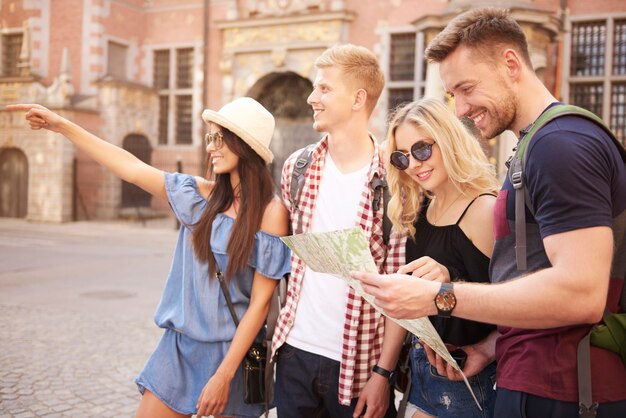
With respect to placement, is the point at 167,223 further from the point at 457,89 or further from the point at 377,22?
the point at 457,89

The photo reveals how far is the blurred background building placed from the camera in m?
15.3

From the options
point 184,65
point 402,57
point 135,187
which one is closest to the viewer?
point 402,57

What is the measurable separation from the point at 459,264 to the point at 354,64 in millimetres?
1130

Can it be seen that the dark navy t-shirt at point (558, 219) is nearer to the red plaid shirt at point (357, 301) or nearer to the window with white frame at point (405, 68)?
the red plaid shirt at point (357, 301)

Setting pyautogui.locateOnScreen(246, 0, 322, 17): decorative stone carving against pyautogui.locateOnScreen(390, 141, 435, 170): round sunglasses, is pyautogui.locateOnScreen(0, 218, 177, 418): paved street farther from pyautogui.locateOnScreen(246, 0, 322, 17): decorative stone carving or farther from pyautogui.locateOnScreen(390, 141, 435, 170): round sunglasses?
pyautogui.locateOnScreen(246, 0, 322, 17): decorative stone carving

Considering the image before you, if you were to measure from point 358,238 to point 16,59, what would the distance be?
2227cm

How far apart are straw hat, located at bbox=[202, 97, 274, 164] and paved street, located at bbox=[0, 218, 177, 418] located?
2.55 meters

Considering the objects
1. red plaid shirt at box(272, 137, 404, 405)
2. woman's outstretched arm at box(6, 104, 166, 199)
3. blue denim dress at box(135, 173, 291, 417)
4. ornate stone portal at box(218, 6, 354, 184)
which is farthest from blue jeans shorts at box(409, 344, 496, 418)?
ornate stone portal at box(218, 6, 354, 184)

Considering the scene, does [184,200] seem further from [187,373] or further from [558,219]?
[558,219]

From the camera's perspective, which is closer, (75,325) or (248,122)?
(248,122)

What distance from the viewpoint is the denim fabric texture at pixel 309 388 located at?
2580 millimetres

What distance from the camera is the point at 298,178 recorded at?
2.80 metres

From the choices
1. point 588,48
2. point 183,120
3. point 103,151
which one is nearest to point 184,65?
point 183,120

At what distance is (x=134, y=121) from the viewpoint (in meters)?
19.9
